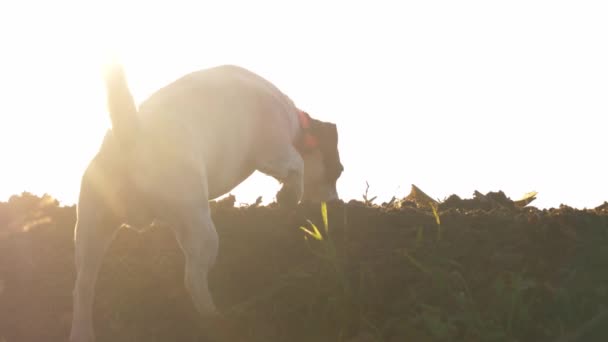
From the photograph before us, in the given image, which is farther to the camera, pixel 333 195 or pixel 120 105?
pixel 333 195

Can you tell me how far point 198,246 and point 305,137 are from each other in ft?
9.35

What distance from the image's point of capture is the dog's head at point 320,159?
736 centimetres

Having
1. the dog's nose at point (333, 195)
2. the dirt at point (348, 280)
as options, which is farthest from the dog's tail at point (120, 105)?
the dog's nose at point (333, 195)

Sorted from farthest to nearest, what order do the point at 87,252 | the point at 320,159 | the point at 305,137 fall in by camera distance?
1. the point at 320,159
2. the point at 305,137
3. the point at 87,252

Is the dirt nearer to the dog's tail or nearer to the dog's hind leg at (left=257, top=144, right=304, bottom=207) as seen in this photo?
the dog's hind leg at (left=257, top=144, right=304, bottom=207)

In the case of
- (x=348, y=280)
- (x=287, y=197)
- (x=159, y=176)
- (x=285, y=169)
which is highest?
(x=285, y=169)

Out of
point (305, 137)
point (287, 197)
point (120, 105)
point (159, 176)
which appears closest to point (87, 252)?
point (159, 176)

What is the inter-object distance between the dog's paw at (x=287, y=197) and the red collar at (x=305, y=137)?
0.65m

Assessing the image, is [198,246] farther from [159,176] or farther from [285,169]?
[285,169]

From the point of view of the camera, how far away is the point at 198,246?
15.0ft

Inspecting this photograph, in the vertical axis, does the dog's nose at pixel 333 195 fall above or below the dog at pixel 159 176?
above

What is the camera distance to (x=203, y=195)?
466 centimetres

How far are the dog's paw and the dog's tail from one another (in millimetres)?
2164

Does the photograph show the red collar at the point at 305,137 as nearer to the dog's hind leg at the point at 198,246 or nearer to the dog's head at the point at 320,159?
the dog's head at the point at 320,159
